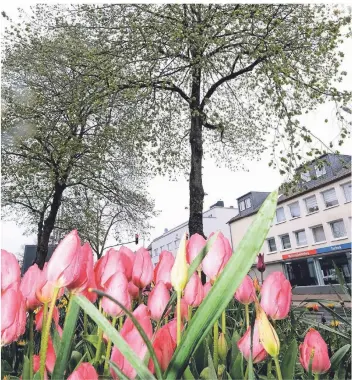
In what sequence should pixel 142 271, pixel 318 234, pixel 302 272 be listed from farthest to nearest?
pixel 302 272 → pixel 318 234 → pixel 142 271

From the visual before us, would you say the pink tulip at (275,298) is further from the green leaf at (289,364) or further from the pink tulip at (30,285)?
the pink tulip at (30,285)

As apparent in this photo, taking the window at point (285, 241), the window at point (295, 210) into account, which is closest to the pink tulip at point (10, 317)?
the window at point (295, 210)

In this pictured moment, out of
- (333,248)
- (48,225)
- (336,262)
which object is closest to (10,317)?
(48,225)

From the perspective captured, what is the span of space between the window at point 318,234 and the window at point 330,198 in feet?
6.00

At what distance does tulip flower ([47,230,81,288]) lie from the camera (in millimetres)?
512

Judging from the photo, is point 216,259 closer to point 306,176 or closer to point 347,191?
point 306,176

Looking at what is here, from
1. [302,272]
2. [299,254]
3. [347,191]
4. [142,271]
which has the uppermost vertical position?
[347,191]

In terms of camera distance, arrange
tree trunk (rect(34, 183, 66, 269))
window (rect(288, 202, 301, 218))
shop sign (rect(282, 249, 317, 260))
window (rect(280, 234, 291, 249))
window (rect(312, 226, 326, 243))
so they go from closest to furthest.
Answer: tree trunk (rect(34, 183, 66, 269)), window (rect(312, 226, 326, 243)), shop sign (rect(282, 249, 317, 260)), window (rect(288, 202, 301, 218)), window (rect(280, 234, 291, 249))

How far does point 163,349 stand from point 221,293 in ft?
0.46

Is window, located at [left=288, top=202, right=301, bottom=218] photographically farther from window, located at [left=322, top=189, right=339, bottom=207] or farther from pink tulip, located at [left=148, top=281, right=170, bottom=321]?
pink tulip, located at [left=148, top=281, right=170, bottom=321]

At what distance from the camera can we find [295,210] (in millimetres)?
23656

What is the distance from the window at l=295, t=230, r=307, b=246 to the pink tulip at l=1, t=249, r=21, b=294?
24129 mm

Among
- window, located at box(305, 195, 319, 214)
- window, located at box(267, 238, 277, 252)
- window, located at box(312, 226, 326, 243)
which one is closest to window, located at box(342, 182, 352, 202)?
window, located at box(305, 195, 319, 214)

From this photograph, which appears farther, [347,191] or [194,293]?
[347,191]
